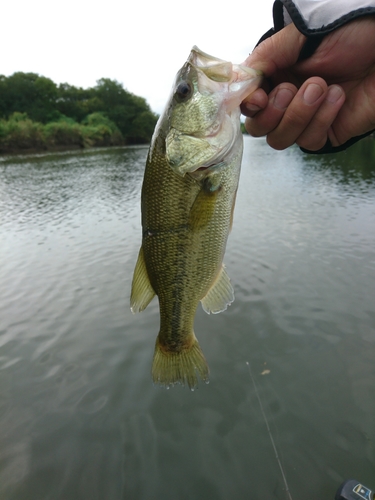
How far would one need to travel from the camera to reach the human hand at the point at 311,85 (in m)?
2.04

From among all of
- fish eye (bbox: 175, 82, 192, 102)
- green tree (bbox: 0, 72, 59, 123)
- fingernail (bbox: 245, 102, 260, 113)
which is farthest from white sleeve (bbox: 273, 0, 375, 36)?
green tree (bbox: 0, 72, 59, 123)

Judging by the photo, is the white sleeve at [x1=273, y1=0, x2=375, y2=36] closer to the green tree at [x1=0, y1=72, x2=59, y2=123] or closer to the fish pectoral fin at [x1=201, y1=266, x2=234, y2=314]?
the fish pectoral fin at [x1=201, y1=266, x2=234, y2=314]

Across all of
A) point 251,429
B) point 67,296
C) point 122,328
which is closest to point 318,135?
point 251,429

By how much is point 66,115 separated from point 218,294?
87737mm

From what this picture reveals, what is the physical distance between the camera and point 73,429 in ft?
13.7

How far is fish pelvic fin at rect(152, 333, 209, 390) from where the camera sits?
2.53m

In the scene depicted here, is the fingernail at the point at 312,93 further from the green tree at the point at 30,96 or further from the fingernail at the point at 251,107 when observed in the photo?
the green tree at the point at 30,96

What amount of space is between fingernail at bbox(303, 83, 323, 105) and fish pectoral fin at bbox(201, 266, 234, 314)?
123 cm

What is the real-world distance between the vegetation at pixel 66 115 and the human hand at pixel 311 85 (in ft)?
182

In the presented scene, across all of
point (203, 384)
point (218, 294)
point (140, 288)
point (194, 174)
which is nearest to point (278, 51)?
point (194, 174)

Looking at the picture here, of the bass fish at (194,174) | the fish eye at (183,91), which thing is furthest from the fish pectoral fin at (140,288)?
the fish eye at (183,91)

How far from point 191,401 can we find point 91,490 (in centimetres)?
151

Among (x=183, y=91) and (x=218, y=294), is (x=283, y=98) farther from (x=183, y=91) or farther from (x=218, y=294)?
(x=218, y=294)

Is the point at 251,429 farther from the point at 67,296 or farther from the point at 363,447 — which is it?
the point at 67,296
